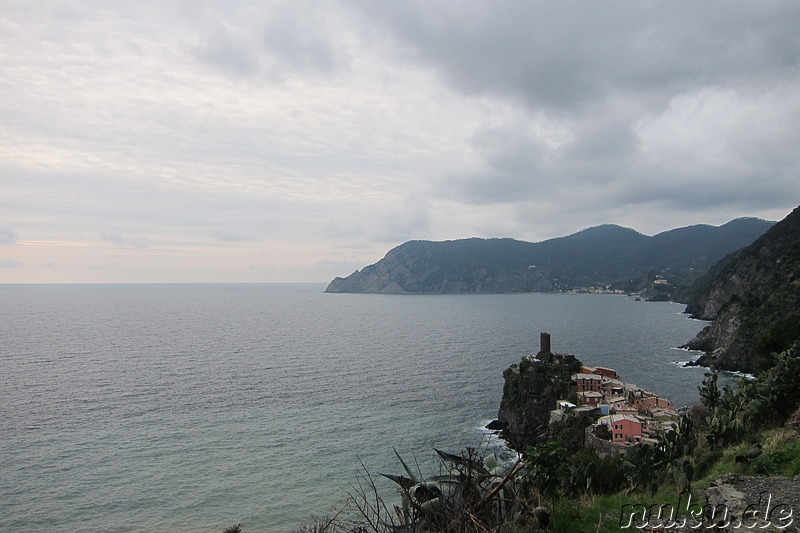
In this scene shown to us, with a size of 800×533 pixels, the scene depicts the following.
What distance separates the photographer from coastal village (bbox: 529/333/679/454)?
32906 mm

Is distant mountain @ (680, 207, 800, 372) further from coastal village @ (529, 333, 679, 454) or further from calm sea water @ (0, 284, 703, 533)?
coastal village @ (529, 333, 679, 454)

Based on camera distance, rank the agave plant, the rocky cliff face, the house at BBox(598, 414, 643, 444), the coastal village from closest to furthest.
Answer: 1. the agave plant
2. the coastal village
3. the house at BBox(598, 414, 643, 444)
4. the rocky cliff face

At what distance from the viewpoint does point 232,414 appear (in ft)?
159

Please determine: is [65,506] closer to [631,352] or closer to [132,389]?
[132,389]

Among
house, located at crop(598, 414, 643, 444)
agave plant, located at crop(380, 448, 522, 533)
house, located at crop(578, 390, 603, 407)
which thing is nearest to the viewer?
agave plant, located at crop(380, 448, 522, 533)

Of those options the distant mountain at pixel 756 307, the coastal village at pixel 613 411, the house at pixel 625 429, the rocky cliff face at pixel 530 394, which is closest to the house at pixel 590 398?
the coastal village at pixel 613 411

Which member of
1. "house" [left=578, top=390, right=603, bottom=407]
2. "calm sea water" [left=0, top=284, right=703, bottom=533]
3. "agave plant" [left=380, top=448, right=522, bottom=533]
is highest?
"agave plant" [left=380, top=448, right=522, bottom=533]

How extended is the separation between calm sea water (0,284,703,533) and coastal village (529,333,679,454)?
910cm

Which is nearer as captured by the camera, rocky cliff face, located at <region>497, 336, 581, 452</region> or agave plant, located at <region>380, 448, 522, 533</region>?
agave plant, located at <region>380, 448, 522, 533</region>

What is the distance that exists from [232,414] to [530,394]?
30.6 metres

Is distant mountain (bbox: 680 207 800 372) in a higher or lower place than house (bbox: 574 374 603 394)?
higher

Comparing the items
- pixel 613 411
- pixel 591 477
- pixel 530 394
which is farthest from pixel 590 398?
pixel 591 477

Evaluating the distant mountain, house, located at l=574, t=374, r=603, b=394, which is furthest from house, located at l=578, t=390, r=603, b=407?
the distant mountain

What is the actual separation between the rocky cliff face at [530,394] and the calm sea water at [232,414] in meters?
3.24
